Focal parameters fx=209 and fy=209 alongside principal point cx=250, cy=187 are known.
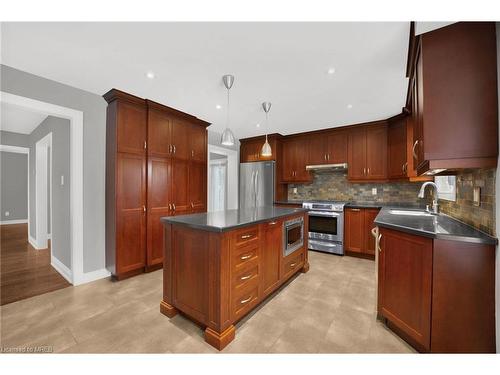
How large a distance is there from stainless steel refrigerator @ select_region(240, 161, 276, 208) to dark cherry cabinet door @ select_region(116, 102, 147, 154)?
8.62 feet

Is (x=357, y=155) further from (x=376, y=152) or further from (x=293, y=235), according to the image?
(x=293, y=235)

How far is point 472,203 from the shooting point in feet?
5.44

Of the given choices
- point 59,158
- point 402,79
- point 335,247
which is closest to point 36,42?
point 59,158

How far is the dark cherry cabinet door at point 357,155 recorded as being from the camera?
3.96 meters

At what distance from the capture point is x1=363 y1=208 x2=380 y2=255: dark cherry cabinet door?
3.54 metres

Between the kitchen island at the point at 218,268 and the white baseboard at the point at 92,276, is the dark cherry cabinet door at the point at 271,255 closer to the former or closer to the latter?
the kitchen island at the point at 218,268

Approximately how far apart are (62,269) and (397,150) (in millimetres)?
5445

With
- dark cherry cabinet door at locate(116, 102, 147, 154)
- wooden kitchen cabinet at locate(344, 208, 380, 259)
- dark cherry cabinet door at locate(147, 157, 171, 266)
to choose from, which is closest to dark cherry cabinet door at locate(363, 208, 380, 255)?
wooden kitchen cabinet at locate(344, 208, 380, 259)

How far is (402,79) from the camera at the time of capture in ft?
7.58

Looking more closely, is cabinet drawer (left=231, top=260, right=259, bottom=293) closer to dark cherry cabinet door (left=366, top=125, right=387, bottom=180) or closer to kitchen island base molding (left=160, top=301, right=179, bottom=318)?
kitchen island base molding (left=160, top=301, right=179, bottom=318)

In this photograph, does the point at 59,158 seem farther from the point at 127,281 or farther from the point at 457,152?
the point at 457,152

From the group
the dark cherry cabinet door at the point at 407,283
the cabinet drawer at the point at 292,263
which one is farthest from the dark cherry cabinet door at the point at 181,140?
the dark cherry cabinet door at the point at 407,283

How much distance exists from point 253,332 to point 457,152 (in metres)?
1.95

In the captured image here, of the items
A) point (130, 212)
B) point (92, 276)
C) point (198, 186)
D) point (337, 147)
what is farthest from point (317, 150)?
point (92, 276)
